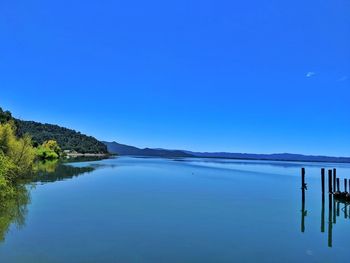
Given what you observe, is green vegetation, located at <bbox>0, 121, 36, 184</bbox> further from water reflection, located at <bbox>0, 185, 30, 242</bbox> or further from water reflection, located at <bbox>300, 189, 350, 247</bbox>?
water reflection, located at <bbox>300, 189, 350, 247</bbox>

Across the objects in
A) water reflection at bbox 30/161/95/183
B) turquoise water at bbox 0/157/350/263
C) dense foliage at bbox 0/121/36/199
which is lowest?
turquoise water at bbox 0/157/350/263

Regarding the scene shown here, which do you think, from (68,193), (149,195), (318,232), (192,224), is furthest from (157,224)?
(68,193)

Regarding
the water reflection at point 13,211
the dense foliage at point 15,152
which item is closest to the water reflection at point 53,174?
the dense foliage at point 15,152

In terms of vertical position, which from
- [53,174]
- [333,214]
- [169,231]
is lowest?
[169,231]

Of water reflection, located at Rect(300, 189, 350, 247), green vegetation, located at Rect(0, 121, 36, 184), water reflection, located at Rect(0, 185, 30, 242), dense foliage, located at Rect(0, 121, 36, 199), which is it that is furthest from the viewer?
green vegetation, located at Rect(0, 121, 36, 184)

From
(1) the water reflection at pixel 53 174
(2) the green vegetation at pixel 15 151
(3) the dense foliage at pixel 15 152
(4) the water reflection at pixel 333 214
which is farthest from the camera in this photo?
(1) the water reflection at pixel 53 174

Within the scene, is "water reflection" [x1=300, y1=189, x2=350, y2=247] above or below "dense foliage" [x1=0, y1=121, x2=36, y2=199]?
below

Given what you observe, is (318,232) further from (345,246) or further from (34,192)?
(34,192)

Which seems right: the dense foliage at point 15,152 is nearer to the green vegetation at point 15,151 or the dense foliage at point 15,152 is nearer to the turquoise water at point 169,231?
the green vegetation at point 15,151

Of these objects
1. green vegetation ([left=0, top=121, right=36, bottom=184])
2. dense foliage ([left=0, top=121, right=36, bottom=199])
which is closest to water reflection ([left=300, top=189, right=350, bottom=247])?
dense foliage ([left=0, top=121, right=36, bottom=199])

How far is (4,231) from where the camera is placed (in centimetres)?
1736

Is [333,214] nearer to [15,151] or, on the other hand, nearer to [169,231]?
[169,231]

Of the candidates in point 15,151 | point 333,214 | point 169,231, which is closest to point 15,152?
point 15,151

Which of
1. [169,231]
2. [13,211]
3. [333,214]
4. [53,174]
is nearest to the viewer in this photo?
[169,231]
